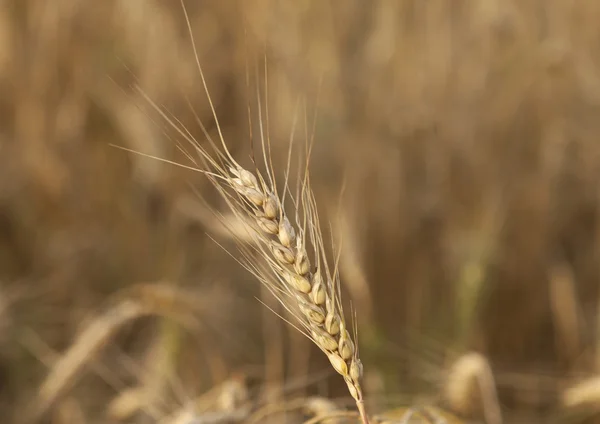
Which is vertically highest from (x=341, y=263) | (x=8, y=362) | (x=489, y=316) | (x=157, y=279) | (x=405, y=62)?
(x=405, y=62)

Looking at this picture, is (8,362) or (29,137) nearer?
(8,362)

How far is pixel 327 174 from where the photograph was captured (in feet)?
4.73

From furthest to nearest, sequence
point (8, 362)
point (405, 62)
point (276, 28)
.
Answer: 1. point (405, 62)
2. point (276, 28)
3. point (8, 362)

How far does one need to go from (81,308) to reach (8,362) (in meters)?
0.18

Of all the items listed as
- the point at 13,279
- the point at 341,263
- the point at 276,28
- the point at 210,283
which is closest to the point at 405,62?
the point at 276,28

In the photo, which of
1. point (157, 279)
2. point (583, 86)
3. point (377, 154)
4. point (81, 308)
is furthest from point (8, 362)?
point (583, 86)

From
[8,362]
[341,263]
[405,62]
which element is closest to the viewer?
[341,263]

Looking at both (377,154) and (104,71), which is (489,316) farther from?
(104,71)

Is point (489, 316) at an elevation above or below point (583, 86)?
below

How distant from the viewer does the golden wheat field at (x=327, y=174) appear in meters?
1.29

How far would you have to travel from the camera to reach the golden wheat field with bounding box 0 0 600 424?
4.24 feet

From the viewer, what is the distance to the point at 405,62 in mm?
1522

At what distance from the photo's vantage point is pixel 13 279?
1.46 m

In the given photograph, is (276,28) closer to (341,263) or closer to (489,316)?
(341,263)
